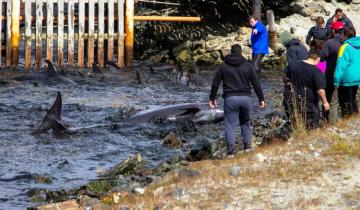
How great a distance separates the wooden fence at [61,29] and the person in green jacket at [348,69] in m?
11.1

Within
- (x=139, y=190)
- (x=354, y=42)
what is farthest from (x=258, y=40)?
(x=139, y=190)

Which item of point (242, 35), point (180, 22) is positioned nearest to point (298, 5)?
point (242, 35)

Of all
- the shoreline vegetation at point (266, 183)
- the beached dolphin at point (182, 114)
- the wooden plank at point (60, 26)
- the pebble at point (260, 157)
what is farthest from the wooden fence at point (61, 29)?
the pebble at point (260, 157)

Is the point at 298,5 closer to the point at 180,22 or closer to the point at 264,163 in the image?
the point at 180,22

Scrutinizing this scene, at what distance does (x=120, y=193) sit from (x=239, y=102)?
7.83 ft

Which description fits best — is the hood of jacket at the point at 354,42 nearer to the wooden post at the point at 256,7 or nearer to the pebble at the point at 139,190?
the pebble at the point at 139,190

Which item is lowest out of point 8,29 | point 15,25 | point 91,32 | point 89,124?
point 89,124

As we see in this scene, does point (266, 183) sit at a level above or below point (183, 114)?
above

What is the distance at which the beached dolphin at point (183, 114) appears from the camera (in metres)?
15.1

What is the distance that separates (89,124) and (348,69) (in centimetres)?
551

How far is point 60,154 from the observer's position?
12.7 meters

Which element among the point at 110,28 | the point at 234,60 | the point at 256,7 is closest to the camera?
the point at 234,60

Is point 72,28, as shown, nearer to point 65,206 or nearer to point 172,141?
point 172,141

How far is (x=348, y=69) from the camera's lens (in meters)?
11.7
